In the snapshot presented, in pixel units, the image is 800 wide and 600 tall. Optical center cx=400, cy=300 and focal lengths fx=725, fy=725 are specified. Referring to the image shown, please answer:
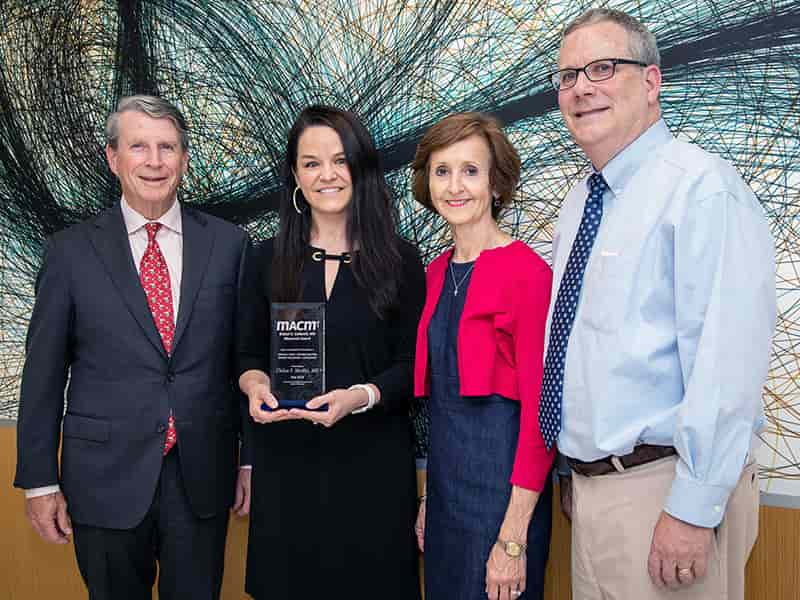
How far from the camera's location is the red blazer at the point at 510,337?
5.36 feet

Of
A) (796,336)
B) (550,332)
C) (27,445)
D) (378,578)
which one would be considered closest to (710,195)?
(550,332)

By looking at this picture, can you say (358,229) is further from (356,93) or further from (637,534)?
(637,534)

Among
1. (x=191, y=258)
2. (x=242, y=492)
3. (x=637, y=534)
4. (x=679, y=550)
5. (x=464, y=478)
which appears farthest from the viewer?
(x=242, y=492)

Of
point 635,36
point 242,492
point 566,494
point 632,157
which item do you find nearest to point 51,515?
point 242,492

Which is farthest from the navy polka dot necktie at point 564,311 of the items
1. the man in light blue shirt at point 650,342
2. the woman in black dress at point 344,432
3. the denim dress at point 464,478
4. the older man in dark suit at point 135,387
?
the older man in dark suit at point 135,387

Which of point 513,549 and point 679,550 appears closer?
point 679,550

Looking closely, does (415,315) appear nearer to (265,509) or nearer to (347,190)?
(347,190)

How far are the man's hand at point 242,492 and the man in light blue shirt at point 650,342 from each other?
1.05 m

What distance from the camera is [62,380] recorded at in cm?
204

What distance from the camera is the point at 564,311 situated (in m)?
1.60

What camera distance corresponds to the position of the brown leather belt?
1.44 meters

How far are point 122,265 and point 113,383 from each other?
0.33 meters

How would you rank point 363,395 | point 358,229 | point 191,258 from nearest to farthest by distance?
point 363,395
point 358,229
point 191,258

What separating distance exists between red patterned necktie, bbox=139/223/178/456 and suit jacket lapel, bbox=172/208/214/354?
0.03m
